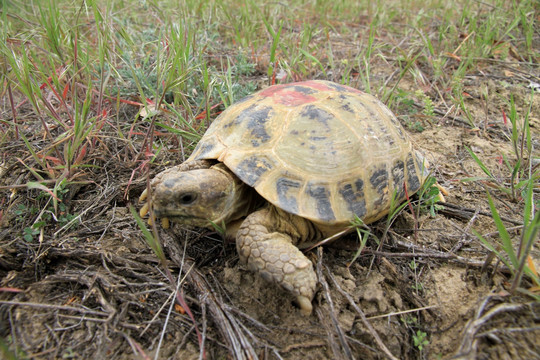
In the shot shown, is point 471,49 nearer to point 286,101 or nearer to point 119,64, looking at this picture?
point 286,101

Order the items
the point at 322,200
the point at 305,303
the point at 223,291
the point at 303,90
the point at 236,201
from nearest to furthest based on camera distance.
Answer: the point at 305,303 → the point at 223,291 → the point at 322,200 → the point at 236,201 → the point at 303,90

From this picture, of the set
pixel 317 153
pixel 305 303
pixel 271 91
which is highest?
pixel 271 91

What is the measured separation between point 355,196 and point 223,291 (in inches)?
34.7

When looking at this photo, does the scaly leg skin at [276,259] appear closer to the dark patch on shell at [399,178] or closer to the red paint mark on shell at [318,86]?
the dark patch on shell at [399,178]

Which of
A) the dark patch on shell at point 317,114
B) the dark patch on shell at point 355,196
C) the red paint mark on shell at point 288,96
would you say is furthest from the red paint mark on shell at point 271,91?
the dark patch on shell at point 355,196

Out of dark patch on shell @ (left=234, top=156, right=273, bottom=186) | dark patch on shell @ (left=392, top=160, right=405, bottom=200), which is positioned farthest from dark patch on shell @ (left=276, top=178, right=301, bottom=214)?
dark patch on shell @ (left=392, top=160, right=405, bottom=200)

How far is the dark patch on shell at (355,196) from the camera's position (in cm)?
181

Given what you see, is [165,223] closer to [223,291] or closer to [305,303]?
[223,291]

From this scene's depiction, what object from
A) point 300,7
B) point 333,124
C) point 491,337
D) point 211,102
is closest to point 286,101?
point 333,124

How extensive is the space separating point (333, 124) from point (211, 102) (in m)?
1.39

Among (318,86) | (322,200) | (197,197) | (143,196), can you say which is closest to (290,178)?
(322,200)

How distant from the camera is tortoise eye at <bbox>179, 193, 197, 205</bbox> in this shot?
164cm

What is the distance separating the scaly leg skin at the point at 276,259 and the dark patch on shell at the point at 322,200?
0.24 m

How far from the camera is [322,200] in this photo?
5.79 ft
